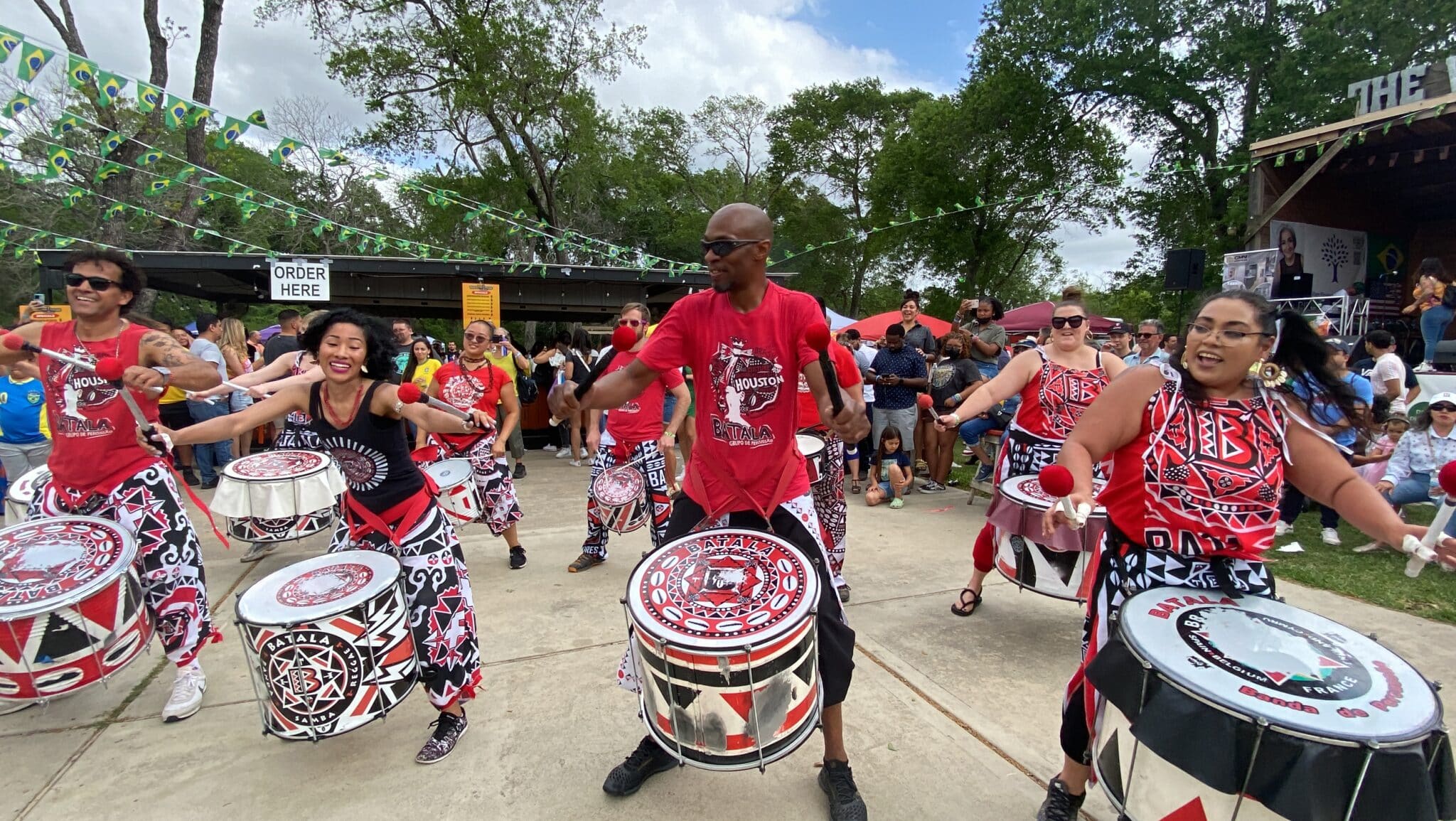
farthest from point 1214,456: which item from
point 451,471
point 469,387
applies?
point 469,387

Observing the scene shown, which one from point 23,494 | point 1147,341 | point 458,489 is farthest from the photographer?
point 1147,341

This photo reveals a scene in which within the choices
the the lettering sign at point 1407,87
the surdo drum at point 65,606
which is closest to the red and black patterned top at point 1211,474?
the surdo drum at point 65,606

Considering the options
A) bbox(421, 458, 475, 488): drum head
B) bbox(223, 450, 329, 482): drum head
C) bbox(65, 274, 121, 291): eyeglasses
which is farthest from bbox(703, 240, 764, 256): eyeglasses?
bbox(223, 450, 329, 482): drum head

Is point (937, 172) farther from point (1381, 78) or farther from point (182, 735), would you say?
point (182, 735)

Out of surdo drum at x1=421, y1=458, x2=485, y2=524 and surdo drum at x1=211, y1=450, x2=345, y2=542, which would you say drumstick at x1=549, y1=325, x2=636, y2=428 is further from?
surdo drum at x1=211, y1=450, x2=345, y2=542

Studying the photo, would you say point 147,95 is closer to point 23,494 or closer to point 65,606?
point 23,494

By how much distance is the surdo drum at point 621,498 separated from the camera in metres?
5.15

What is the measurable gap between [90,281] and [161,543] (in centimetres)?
123

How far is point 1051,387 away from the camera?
13.9 ft

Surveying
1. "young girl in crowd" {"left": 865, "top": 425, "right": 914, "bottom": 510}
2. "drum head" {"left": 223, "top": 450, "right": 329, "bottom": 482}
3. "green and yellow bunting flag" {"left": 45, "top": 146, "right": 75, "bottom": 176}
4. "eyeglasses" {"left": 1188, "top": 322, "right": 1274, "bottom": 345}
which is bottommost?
"young girl in crowd" {"left": 865, "top": 425, "right": 914, "bottom": 510}

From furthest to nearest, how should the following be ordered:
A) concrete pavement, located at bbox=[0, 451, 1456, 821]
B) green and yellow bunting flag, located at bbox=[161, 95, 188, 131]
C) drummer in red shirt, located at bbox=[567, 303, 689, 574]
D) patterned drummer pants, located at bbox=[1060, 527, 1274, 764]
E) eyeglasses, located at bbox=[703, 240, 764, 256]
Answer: green and yellow bunting flag, located at bbox=[161, 95, 188, 131] < drummer in red shirt, located at bbox=[567, 303, 689, 574] < concrete pavement, located at bbox=[0, 451, 1456, 821] < eyeglasses, located at bbox=[703, 240, 764, 256] < patterned drummer pants, located at bbox=[1060, 527, 1274, 764]

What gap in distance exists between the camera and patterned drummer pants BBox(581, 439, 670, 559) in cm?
555

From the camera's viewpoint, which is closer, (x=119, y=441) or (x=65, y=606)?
(x=65, y=606)

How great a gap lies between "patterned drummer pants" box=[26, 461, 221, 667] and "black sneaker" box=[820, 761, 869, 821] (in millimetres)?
3061
